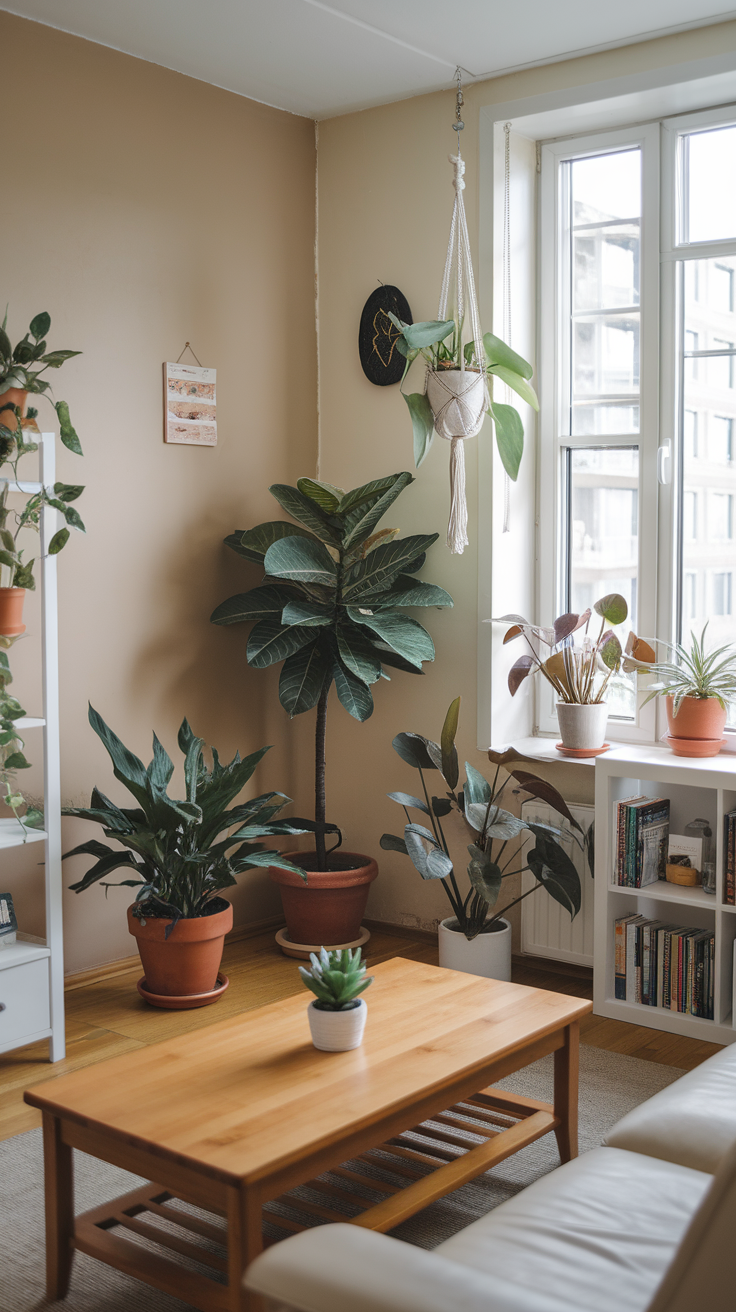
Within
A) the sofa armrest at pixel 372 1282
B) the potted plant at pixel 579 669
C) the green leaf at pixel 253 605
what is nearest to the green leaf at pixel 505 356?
the potted plant at pixel 579 669

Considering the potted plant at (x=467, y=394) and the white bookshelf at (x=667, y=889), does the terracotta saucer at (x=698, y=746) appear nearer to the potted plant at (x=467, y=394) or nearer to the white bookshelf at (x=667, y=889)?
the white bookshelf at (x=667, y=889)

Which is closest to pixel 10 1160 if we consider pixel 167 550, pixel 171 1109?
pixel 171 1109

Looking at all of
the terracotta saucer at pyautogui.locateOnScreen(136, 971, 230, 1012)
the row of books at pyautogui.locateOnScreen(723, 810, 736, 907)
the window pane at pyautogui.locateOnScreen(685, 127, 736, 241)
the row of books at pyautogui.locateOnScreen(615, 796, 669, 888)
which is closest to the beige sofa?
the row of books at pyautogui.locateOnScreen(723, 810, 736, 907)

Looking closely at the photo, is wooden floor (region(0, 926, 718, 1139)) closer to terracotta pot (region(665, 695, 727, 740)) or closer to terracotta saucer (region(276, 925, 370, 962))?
terracotta saucer (region(276, 925, 370, 962))

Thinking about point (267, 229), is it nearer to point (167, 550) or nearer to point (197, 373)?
point (197, 373)

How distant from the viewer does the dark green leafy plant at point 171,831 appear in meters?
3.16

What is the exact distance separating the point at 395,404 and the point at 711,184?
48.9 inches

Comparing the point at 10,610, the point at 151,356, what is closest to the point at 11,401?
the point at 10,610

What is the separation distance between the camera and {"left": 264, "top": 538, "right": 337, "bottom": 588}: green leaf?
3369 millimetres

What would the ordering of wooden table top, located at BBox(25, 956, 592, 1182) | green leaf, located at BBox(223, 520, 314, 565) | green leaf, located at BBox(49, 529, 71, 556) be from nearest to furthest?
wooden table top, located at BBox(25, 956, 592, 1182), green leaf, located at BBox(49, 529, 71, 556), green leaf, located at BBox(223, 520, 314, 565)

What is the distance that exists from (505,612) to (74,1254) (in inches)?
93.8

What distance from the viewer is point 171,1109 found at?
1822 millimetres

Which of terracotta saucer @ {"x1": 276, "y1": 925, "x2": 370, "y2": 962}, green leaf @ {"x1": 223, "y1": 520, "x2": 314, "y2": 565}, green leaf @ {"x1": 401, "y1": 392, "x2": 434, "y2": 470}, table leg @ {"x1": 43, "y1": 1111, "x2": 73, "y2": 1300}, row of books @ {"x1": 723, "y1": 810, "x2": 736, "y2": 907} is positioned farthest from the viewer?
terracotta saucer @ {"x1": 276, "y1": 925, "x2": 370, "y2": 962}

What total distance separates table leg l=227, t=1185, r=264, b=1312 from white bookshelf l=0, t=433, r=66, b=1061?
1.39 meters
